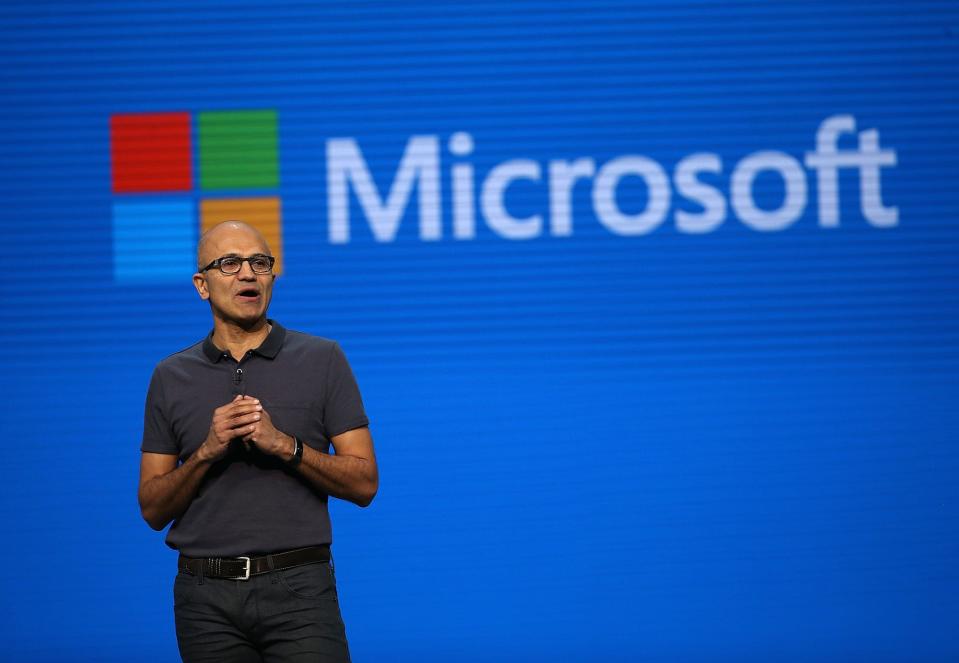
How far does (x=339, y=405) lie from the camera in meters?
2.25

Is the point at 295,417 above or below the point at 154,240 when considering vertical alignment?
below

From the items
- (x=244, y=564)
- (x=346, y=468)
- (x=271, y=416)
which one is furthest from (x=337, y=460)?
(x=244, y=564)

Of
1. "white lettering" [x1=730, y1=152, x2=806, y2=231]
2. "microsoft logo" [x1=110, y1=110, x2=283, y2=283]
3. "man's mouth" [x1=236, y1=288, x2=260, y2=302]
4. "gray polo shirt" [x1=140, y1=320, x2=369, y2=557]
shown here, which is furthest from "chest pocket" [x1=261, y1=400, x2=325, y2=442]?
"white lettering" [x1=730, y1=152, x2=806, y2=231]

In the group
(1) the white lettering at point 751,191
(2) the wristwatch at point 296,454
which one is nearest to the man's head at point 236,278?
(2) the wristwatch at point 296,454

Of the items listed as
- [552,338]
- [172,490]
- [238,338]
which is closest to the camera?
[172,490]

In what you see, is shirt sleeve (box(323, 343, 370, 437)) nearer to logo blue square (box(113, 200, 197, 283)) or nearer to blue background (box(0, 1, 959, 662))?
blue background (box(0, 1, 959, 662))

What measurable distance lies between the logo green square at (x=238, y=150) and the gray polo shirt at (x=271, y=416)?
7.46 ft

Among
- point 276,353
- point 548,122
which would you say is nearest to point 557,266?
point 548,122

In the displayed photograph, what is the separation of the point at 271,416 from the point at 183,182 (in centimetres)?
253

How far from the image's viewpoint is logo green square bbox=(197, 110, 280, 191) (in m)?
4.43

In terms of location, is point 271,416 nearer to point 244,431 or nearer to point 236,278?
point 244,431

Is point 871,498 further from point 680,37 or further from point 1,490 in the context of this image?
point 1,490

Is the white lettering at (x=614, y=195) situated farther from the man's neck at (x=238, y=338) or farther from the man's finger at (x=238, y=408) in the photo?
the man's finger at (x=238, y=408)

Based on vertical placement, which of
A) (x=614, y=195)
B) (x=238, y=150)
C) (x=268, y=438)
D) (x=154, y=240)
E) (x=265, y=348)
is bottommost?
(x=268, y=438)
